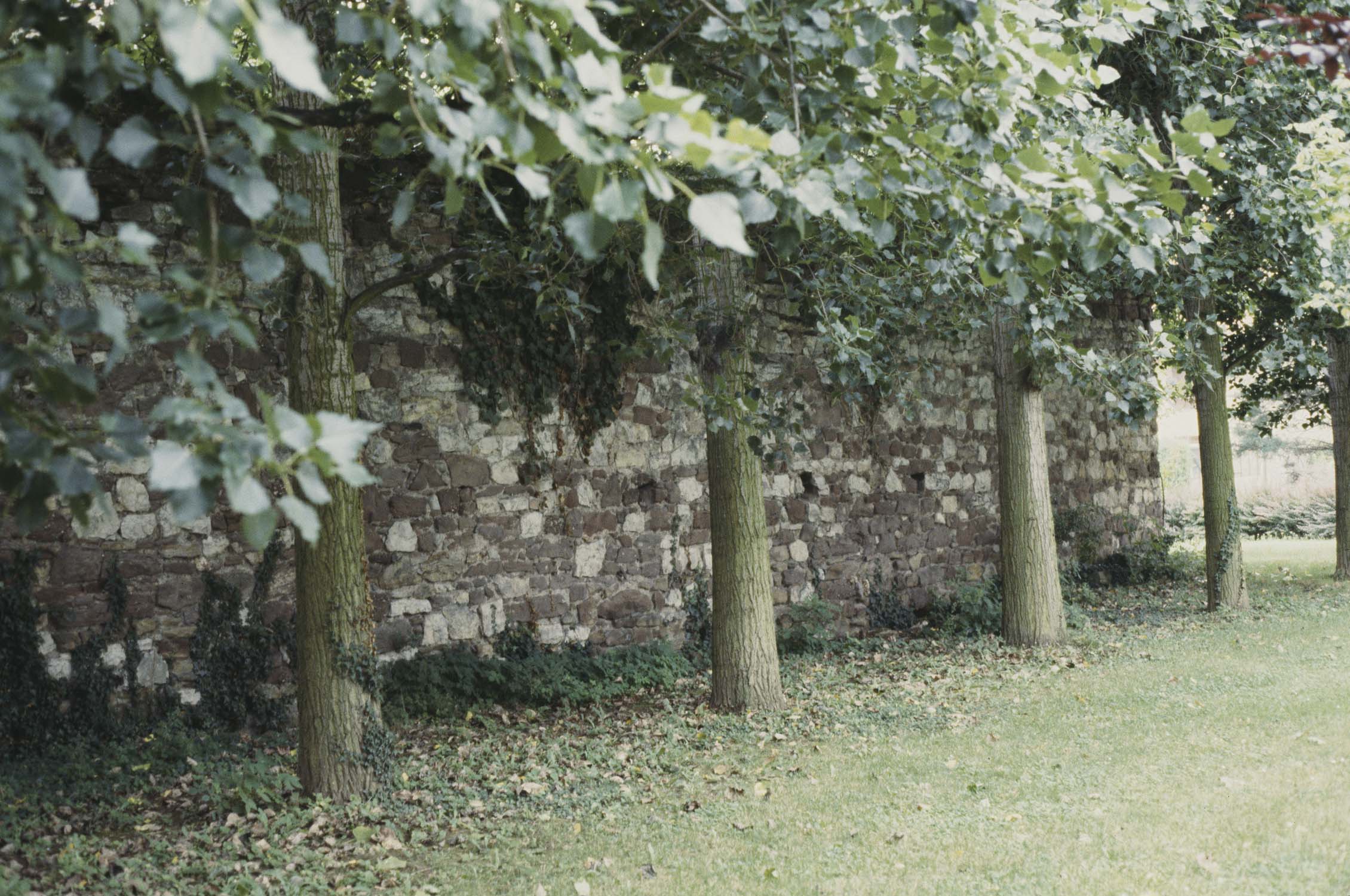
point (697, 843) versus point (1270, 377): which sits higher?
→ point (1270, 377)

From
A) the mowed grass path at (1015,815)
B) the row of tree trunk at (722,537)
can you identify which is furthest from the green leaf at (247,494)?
the row of tree trunk at (722,537)

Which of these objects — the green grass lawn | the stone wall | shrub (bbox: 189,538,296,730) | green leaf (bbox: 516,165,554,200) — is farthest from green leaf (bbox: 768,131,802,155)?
shrub (bbox: 189,538,296,730)

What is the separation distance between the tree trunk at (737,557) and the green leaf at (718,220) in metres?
4.37

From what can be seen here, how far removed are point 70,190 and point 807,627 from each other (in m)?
7.47

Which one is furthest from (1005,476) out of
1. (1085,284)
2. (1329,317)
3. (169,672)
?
(169,672)

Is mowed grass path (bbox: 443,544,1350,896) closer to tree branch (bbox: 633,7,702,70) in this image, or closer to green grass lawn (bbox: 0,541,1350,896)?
green grass lawn (bbox: 0,541,1350,896)

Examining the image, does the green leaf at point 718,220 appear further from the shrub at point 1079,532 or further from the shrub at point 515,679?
the shrub at point 1079,532

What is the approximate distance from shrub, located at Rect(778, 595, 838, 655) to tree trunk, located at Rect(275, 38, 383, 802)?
14.1 ft

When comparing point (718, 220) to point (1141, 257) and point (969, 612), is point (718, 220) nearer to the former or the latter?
point (1141, 257)

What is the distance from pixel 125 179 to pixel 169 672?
108 inches

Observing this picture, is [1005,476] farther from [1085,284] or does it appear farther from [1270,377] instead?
[1270,377]

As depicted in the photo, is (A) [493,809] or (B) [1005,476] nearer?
(A) [493,809]

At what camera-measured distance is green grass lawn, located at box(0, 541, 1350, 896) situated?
3758 mm

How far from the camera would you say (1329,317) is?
927 centimetres
